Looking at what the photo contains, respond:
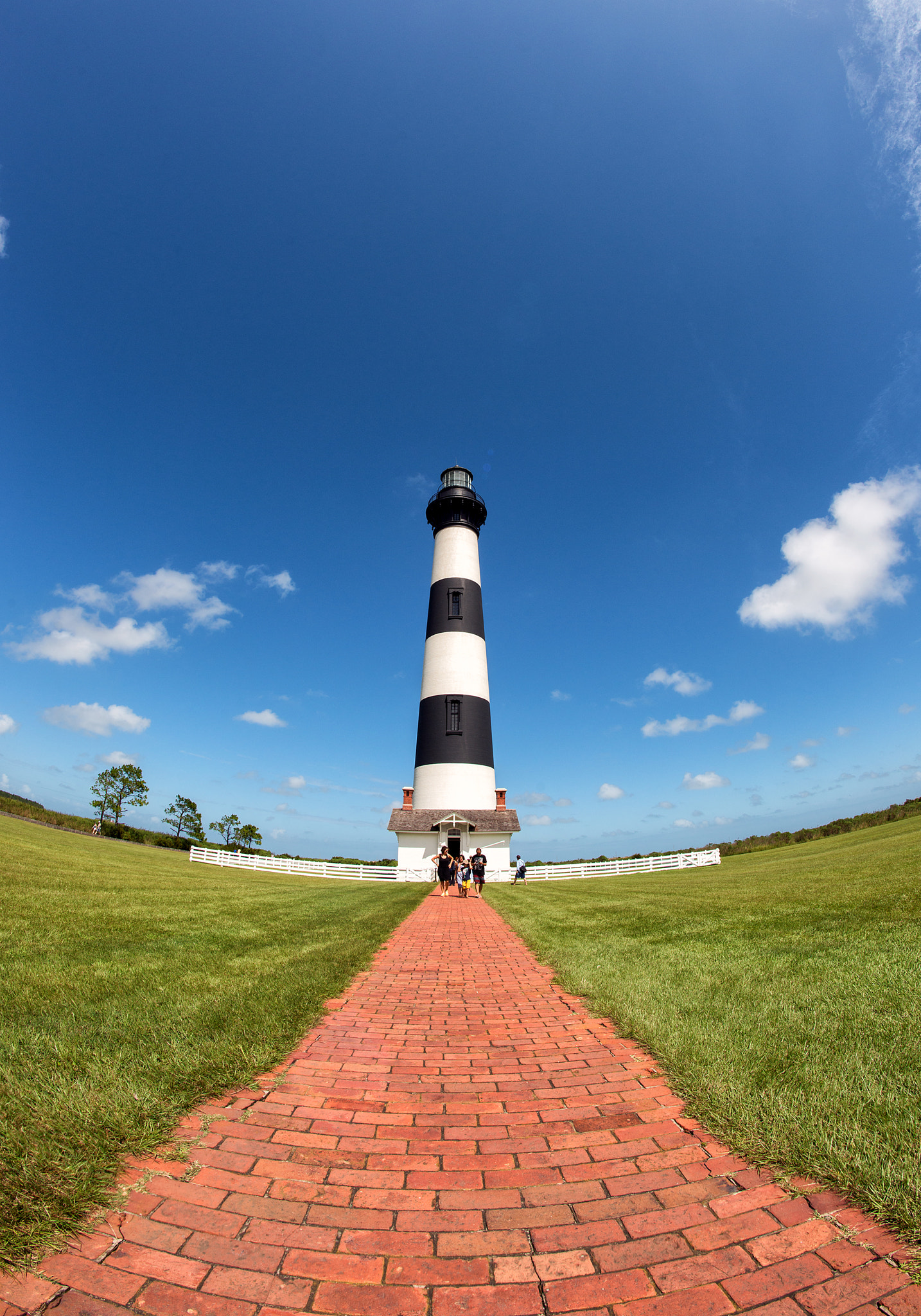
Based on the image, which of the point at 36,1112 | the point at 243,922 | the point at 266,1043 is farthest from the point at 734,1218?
the point at 243,922

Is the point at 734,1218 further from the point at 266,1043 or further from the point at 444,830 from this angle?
the point at 444,830

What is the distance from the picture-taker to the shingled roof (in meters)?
25.8

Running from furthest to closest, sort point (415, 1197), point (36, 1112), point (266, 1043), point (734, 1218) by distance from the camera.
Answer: point (266, 1043), point (36, 1112), point (415, 1197), point (734, 1218)

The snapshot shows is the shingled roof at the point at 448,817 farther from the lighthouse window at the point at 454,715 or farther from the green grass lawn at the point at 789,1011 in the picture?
the green grass lawn at the point at 789,1011

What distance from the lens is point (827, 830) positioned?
33.2 meters

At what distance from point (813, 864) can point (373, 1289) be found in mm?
19791

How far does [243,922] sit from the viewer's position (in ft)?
32.6

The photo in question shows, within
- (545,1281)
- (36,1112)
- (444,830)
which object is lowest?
(545,1281)

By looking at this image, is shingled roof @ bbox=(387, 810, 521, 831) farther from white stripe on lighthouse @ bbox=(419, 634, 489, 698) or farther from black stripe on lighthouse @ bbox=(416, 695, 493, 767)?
white stripe on lighthouse @ bbox=(419, 634, 489, 698)

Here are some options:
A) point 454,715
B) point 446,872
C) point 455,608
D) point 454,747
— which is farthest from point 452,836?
point 455,608

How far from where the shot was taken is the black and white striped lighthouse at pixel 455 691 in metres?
26.3

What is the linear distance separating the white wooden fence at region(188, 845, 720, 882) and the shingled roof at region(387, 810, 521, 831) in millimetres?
3972

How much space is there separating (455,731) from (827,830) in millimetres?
24568

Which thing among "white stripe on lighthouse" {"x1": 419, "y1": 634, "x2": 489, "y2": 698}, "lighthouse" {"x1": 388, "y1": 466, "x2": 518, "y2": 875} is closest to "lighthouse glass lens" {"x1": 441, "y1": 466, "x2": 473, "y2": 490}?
"lighthouse" {"x1": 388, "y1": 466, "x2": 518, "y2": 875}
